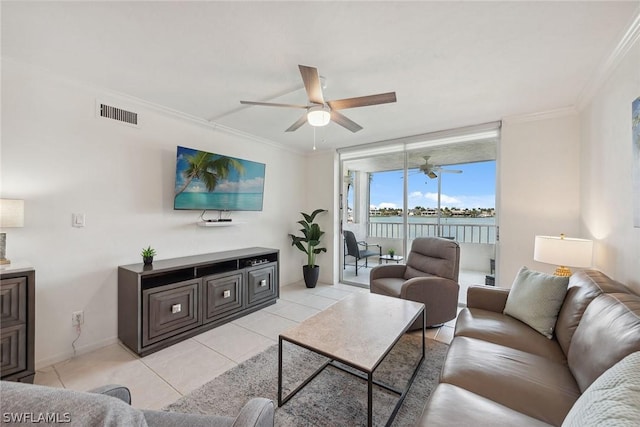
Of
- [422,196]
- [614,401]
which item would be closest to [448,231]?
[422,196]

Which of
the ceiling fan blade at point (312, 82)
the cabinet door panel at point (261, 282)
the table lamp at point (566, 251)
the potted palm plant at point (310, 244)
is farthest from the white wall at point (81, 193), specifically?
the table lamp at point (566, 251)

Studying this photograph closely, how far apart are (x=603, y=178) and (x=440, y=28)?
6.68ft

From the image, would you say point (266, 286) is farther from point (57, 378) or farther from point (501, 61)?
point (501, 61)

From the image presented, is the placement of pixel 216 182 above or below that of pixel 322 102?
below

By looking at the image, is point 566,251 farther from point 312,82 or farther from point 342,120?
point 312,82

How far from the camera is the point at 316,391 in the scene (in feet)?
6.02

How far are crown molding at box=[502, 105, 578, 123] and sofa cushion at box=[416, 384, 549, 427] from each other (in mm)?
3249

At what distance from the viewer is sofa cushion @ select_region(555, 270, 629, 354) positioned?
1.56 m

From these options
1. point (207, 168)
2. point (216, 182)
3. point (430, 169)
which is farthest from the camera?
point (430, 169)

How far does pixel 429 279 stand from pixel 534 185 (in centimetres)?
181

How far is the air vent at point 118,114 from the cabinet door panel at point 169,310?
176 cm

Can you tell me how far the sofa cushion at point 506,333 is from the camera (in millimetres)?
1603

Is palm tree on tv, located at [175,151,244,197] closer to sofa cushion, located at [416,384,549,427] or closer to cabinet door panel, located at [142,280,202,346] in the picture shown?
cabinet door panel, located at [142,280,202,346]

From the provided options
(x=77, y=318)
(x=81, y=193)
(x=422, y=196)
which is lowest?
(x=77, y=318)
